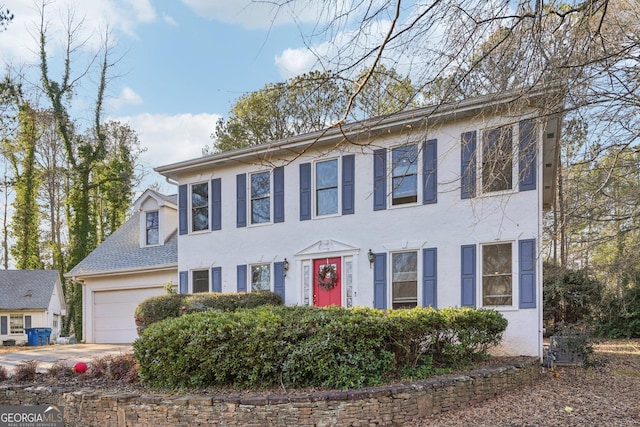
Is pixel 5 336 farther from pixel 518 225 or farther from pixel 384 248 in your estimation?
pixel 518 225

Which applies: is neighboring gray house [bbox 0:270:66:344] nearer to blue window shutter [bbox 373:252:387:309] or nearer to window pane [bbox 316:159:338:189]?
window pane [bbox 316:159:338:189]

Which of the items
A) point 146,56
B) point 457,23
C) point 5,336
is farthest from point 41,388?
point 5,336

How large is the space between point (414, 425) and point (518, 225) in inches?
179

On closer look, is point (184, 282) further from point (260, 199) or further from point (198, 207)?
point (260, 199)

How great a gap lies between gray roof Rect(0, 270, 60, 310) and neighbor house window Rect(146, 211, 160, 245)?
1075 centimetres

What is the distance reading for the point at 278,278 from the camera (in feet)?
36.7

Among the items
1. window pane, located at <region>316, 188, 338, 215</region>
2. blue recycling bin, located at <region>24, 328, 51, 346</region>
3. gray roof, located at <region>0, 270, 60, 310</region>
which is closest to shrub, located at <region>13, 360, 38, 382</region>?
window pane, located at <region>316, 188, 338, 215</region>

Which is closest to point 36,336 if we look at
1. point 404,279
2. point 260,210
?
point 260,210

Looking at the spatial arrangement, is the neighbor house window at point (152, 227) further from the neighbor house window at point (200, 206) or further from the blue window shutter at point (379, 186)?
the blue window shutter at point (379, 186)

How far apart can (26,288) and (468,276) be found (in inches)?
869

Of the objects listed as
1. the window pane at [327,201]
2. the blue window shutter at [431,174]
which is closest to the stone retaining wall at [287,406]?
the blue window shutter at [431,174]

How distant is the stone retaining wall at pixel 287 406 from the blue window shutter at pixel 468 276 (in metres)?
2.37

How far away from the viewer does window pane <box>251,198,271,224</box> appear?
11.7 meters

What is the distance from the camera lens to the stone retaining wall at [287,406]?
5410mm
